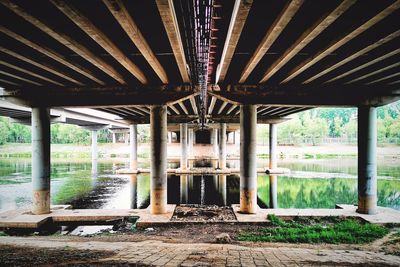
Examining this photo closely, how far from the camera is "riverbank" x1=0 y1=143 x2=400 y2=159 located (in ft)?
211

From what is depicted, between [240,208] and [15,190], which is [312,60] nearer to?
[240,208]

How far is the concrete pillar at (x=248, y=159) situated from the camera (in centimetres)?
1420

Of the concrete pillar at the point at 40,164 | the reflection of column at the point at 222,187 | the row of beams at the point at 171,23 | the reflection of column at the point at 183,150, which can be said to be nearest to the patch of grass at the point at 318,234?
the reflection of column at the point at 222,187

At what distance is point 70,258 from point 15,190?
1889cm

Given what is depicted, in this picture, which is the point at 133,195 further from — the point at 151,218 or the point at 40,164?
the point at 151,218

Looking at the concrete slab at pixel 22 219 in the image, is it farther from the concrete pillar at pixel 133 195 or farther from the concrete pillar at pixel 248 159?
the concrete pillar at pixel 248 159

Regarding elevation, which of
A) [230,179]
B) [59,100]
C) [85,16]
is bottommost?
[230,179]

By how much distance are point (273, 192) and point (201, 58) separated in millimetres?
15669

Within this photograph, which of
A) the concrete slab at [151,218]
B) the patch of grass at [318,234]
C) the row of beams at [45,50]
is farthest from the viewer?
the concrete slab at [151,218]

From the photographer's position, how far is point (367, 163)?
14.0 metres

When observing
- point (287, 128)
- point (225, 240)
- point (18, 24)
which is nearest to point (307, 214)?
point (225, 240)

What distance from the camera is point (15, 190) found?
21531 millimetres

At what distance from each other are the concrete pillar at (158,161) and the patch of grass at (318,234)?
4.84 m

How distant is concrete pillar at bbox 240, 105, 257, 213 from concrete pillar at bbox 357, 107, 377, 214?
5309 millimetres
